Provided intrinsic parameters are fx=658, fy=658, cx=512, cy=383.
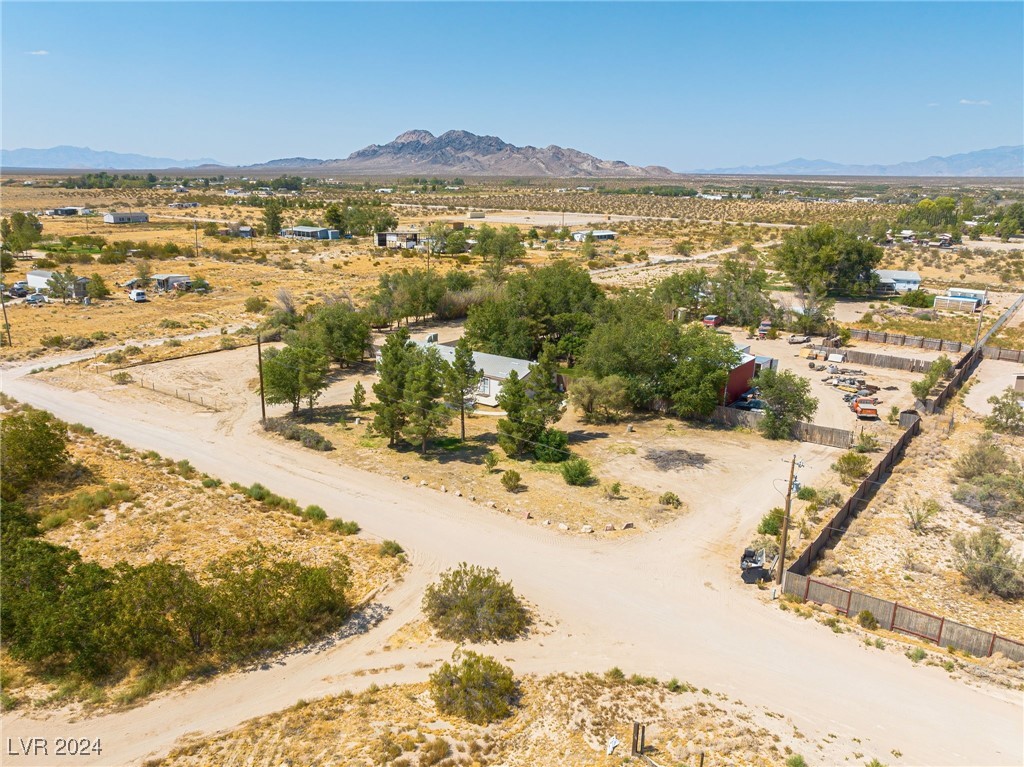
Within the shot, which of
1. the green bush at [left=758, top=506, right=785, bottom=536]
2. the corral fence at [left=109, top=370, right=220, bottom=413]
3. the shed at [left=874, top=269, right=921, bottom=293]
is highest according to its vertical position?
the shed at [left=874, top=269, right=921, bottom=293]

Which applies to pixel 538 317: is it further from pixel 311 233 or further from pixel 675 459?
pixel 311 233

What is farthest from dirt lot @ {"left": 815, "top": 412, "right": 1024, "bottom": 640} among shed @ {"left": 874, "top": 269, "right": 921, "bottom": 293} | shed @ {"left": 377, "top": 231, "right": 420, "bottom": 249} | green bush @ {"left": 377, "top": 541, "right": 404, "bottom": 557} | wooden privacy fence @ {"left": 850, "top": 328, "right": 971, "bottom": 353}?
shed @ {"left": 377, "top": 231, "right": 420, "bottom": 249}

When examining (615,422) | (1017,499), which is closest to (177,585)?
(615,422)

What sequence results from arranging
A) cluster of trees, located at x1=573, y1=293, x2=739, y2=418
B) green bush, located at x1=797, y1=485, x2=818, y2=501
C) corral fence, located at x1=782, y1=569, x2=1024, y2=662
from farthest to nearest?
1. cluster of trees, located at x1=573, y1=293, x2=739, y2=418
2. green bush, located at x1=797, y1=485, x2=818, y2=501
3. corral fence, located at x1=782, y1=569, x2=1024, y2=662

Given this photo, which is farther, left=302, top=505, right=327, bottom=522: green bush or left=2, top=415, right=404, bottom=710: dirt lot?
left=302, top=505, right=327, bottom=522: green bush

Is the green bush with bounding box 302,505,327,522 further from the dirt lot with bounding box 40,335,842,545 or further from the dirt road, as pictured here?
the dirt lot with bounding box 40,335,842,545

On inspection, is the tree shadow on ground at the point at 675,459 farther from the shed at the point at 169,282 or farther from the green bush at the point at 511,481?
the shed at the point at 169,282

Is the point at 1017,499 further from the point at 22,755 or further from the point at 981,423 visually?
the point at 22,755
